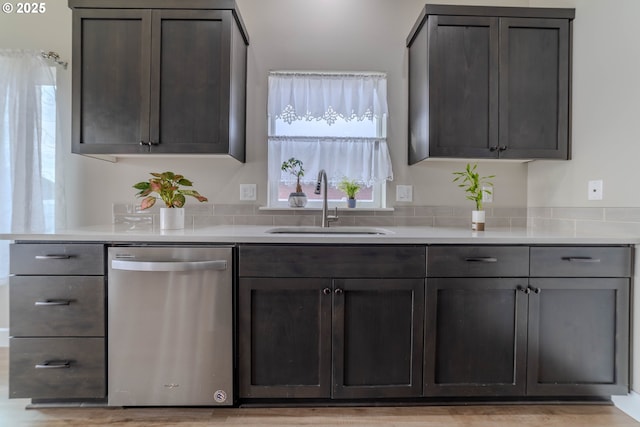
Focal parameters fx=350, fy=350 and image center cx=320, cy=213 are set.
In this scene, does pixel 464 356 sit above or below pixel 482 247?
below

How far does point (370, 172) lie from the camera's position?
2.38 metres

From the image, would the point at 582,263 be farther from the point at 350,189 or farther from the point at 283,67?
the point at 283,67

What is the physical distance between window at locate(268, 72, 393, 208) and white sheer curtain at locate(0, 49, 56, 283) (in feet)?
4.89

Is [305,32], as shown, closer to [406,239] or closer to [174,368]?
[406,239]

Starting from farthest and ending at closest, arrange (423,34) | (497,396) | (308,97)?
1. (308,97)
2. (423,34)
3. (497,396)

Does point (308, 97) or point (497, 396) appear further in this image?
point (308, 97)

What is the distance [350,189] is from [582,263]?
1.33 m

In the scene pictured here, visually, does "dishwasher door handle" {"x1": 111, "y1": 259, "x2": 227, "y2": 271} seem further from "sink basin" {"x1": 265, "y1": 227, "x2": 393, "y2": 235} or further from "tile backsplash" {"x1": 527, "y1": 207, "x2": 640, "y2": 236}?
"tile backsplash" {"x1": 527, "y1": 207, "x2": 640, "y2": 236}

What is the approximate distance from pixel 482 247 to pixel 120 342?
1767mm


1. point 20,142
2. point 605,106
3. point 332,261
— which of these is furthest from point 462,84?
point 20,142

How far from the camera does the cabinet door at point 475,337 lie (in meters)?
1.67

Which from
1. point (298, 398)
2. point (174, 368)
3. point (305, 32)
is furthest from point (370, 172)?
point (174, 368)

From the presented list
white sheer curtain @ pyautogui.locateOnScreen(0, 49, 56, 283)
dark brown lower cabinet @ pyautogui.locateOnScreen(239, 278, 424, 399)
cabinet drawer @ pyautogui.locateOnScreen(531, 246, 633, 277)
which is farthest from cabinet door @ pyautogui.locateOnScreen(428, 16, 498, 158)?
white sheer curtain @ pyautogui.locateOnScreen(0, 49, 56, 283)

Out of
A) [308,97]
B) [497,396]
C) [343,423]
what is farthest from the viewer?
[308,97]
